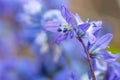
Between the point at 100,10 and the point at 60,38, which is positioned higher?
the point at 100,10

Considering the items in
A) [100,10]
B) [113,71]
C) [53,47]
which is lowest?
[113,71]

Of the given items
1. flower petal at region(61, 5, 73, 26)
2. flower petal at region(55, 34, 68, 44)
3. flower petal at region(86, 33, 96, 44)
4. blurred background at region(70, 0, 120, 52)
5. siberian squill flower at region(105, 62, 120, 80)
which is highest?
blurred background at region(70, 0, 120, 52)

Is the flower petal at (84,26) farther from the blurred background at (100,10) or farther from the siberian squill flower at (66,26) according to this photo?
the blurred background at (100,10)

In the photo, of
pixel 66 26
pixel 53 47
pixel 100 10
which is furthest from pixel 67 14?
pixel 100 10

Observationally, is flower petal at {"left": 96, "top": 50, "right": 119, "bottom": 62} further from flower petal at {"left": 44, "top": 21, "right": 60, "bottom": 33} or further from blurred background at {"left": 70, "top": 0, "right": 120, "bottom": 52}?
blurred background at {"left": 70, "top": 0, "right": 120, "bottom": 52}

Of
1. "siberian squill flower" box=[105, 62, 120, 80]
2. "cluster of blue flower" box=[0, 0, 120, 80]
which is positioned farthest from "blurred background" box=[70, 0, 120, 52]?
"siberian squill flower" box=[105, 62, 120, 80]

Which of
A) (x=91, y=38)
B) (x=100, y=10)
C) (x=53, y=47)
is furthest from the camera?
(x=100, y=10)

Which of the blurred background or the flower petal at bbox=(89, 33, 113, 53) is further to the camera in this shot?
the blurred background

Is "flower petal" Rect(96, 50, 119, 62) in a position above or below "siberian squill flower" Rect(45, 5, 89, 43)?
below

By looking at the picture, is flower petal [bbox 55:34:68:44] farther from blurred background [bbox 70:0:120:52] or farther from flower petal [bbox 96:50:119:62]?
blurred background [bbox 70:0:120:52]

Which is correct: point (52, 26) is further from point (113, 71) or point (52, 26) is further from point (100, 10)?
point (100, 10)
